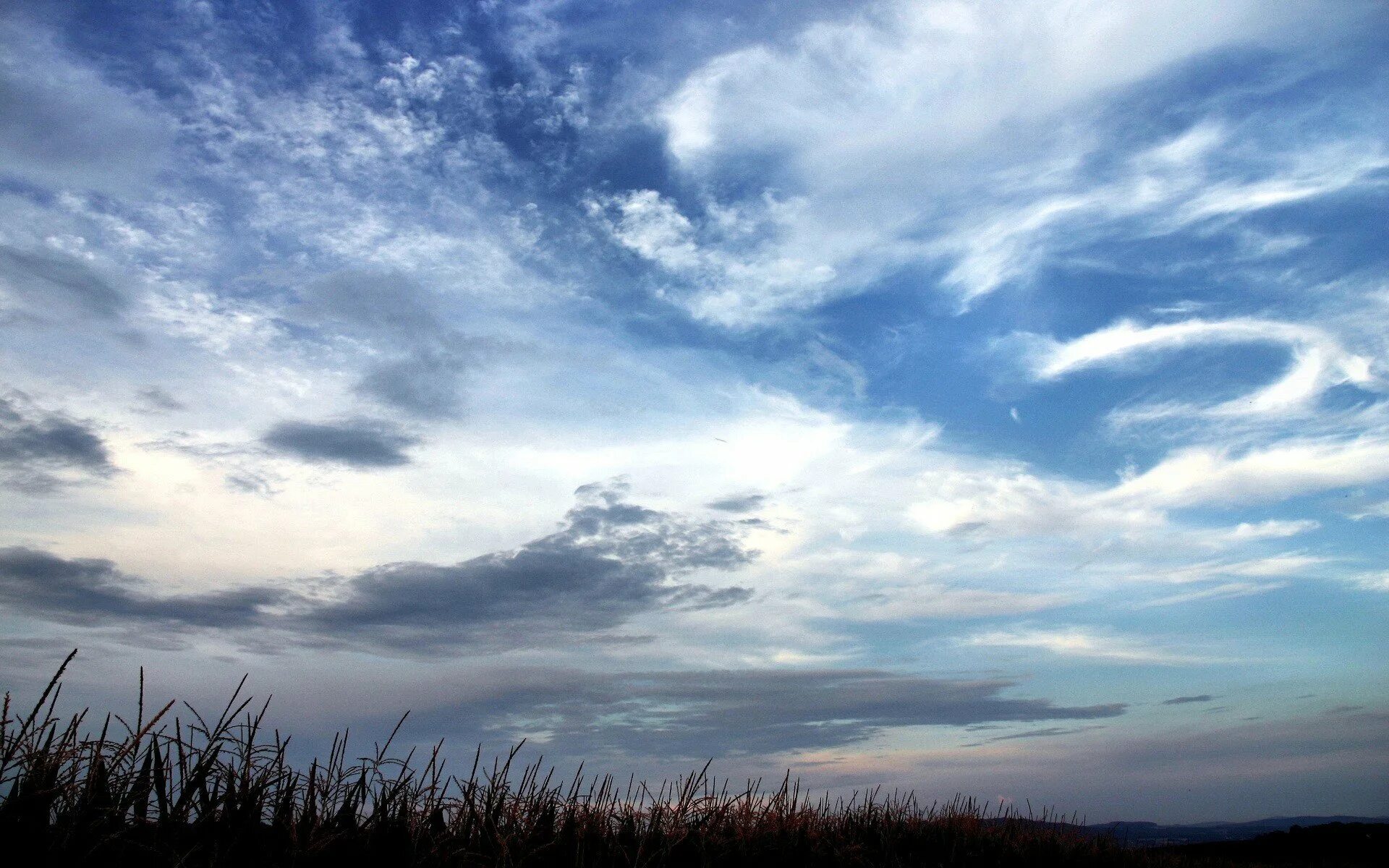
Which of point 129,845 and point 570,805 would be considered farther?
point 570,805

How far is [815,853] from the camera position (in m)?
15.8

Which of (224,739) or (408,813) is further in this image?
(408,813)

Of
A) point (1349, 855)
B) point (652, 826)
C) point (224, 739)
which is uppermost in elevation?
point (224, 739)

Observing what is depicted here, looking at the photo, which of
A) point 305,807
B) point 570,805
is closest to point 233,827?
point 305,807

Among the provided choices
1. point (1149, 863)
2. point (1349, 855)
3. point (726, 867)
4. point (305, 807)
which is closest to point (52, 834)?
point (305, 807)

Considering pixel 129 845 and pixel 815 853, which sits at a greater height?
pixel 129 845

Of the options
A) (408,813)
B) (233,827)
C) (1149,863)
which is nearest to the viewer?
(233,827)

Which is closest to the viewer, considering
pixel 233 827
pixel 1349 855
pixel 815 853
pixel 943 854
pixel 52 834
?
pixel 52 834

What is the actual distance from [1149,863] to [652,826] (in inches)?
995

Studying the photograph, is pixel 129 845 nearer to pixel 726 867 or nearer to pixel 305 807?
pixel 305 807

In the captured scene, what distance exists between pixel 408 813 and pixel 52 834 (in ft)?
12.1

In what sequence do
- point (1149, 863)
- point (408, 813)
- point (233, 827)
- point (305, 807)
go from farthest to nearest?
point (1149, 863)
point (408, 813)
point (305, 807)
point (233, 827)

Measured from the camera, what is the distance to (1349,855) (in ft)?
157

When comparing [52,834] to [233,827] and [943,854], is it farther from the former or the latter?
[943,854]
